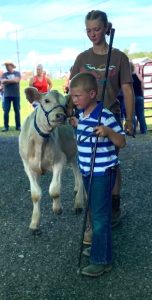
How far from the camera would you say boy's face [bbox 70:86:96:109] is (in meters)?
4.02

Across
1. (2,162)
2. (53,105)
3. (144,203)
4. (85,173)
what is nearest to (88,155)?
(85,173)

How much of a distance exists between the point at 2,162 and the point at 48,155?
4453mm

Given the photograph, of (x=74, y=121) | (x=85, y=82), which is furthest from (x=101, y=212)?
(x=85, y=82)

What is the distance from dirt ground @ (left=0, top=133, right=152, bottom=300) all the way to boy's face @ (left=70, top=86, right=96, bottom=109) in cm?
145

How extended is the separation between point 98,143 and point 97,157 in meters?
0.12

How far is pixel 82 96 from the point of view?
4.03 m

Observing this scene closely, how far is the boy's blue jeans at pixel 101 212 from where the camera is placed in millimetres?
4184

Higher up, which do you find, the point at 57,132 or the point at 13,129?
the point at 57,132

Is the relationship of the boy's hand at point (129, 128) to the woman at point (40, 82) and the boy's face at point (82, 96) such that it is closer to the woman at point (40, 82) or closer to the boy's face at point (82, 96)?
the boy's face at point (82, 96)

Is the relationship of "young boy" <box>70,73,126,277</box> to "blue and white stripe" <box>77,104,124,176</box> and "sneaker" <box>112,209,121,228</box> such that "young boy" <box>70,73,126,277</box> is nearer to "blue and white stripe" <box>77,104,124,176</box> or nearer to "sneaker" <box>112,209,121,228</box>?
"blue and white stripe" <box>77,104,124,176</box>

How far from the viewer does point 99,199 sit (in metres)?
4.20

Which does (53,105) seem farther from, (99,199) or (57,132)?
(99,199)

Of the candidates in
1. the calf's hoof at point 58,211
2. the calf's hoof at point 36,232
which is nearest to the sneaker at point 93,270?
the calf's hoof at point 36,232

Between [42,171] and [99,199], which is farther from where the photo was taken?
[42,171]
